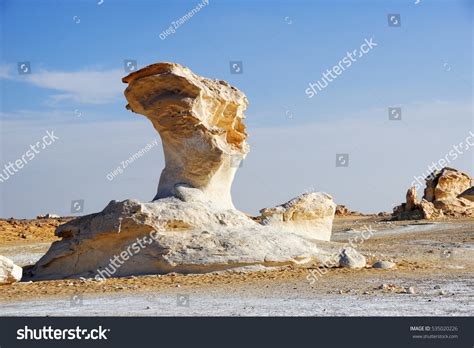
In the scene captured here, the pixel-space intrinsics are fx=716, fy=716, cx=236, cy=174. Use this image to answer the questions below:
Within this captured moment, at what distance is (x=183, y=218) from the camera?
14.8 metres

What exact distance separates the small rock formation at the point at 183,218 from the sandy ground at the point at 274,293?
60 centimetres

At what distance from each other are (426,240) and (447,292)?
10322 mm

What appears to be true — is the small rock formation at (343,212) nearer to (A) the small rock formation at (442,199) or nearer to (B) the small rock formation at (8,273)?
(A) the small rock formation at (442,199)

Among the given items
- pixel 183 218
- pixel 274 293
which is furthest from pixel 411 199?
pixel 274 293

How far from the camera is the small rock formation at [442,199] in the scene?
109 ft

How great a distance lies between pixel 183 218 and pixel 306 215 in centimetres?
641

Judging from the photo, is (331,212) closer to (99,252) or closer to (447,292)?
(99,252)

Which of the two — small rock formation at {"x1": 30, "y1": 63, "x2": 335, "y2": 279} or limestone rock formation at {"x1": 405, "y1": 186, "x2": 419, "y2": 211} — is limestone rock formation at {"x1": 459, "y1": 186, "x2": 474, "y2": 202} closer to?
limestone rock formation at {"x1": 405, "y1": 186, "x2": 419, "y2": 211}

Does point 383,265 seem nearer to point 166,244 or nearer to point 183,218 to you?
point 183,218

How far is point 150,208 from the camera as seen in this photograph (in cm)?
1472

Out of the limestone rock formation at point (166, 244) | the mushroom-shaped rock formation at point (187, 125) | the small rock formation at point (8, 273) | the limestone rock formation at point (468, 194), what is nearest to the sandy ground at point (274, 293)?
the small rock formation at point (8, 273)

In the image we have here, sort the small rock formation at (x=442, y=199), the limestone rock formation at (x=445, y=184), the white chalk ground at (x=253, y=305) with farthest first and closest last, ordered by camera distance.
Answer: the limestone rock formation at (x=445, y=184) → the small rock formation at (x=442, y=199) → the white chalk ground at (x=253, y=305)

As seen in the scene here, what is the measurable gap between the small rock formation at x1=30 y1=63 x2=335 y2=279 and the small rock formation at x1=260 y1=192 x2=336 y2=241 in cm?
313
